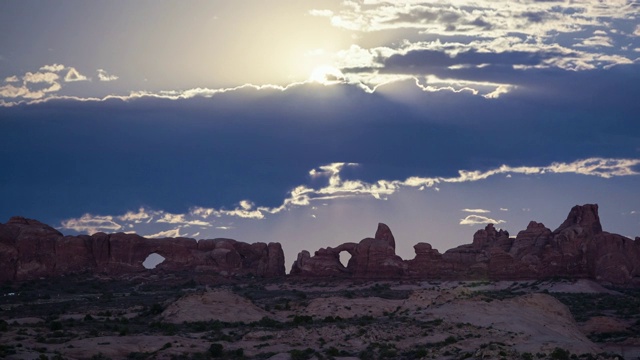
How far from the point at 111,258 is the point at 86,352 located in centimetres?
7543

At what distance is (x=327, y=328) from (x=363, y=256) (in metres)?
61.4

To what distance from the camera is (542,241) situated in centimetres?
12606

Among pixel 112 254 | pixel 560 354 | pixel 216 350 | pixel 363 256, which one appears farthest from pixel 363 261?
pixel 560 354

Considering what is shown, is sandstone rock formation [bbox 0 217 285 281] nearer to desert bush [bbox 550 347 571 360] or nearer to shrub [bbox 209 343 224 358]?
shrub [bbox 209 343 224 358]

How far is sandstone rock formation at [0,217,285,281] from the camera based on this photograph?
411 feet

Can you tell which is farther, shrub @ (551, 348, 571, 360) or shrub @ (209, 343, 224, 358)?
shrub @ (209, 343, 224, 358)

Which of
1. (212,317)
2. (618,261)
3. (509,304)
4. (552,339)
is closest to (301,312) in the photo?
(212,317)

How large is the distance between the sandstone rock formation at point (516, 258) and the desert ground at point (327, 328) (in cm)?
1994

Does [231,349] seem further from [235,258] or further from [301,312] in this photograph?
[235,258]

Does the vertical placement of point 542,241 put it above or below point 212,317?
above

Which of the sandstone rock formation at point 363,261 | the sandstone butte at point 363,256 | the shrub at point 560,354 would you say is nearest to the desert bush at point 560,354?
the shrub at point 560,354

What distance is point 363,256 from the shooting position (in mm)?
127625

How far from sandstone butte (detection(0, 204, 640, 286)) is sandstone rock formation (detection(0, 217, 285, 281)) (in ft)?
0.40

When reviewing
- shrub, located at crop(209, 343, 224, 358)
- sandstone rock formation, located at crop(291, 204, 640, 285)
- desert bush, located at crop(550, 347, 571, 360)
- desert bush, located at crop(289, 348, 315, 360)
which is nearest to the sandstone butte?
sandstone rock formation, located at crop(291, 204, 640, 285)
